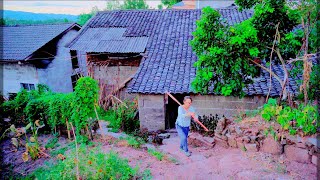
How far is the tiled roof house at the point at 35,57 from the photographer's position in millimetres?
15172

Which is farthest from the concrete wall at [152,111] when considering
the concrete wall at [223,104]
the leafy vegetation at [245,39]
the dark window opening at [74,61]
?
the dark window opening at [74,61]

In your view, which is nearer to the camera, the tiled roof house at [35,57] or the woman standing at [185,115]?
A: the woman standing at [185,115]

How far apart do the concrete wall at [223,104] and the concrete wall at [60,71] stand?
9.78 m

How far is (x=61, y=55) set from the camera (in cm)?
1694

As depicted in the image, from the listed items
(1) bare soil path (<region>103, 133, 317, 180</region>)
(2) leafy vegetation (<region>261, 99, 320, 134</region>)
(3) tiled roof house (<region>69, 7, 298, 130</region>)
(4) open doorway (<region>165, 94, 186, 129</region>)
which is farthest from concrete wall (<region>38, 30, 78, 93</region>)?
(2) leafy vegetation (<region>261, 99, 320, 134</region>)

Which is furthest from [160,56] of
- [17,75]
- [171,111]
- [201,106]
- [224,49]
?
[17,75]

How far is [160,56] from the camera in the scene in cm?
1240

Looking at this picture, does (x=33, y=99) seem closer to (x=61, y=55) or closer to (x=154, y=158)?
(x=154, y=158)

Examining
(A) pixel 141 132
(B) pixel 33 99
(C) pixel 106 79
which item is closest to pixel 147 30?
(C) pixel 106 79

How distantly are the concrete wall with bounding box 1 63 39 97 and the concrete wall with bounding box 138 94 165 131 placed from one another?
7.87 m

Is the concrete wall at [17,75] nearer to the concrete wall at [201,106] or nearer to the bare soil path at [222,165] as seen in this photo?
the concrete wall at [201,106]

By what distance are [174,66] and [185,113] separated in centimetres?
515

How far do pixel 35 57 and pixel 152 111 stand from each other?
28.1ft

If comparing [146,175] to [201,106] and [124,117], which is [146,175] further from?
[124,117]
